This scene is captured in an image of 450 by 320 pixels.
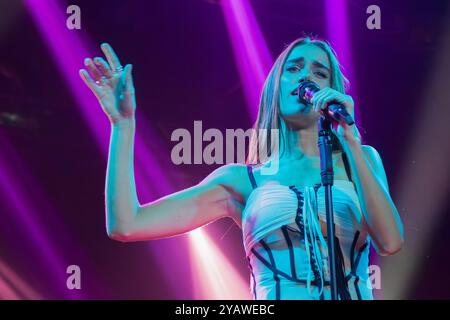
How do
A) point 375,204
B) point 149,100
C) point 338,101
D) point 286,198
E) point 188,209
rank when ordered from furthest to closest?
point 149,100 → point 188,209 → point 286,198 → point 375,204 → point 338,101

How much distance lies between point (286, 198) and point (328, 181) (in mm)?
235

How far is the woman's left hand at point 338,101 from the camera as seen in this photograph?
1345mm

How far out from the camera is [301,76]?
1738mm

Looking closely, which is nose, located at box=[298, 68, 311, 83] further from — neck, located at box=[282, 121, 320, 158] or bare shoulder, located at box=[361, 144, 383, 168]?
bare shoulder, located at box=[361, 144, 383, 168]

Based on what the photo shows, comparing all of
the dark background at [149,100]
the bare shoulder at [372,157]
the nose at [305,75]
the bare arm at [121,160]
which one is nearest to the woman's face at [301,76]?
the nose at [305,75]

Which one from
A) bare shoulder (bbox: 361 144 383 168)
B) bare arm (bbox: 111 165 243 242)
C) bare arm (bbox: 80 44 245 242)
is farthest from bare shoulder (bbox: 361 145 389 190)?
bare arm (bbox: 80 44 245 242)

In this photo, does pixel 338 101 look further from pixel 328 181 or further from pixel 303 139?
pixel 303 139

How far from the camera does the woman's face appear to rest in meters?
1.73

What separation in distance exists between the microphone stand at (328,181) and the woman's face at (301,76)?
0.32 metres

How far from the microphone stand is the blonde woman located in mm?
39

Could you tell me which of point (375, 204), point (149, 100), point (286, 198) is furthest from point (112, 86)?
point (149, 100)

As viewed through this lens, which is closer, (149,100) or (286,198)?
(286,198)

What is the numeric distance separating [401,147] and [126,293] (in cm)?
137
